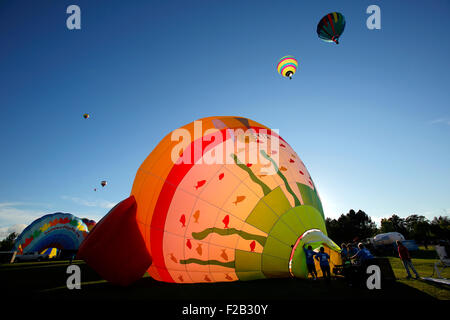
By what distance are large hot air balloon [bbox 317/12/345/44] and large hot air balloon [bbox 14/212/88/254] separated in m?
31.0

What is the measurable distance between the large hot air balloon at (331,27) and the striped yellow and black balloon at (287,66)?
9.69 feet

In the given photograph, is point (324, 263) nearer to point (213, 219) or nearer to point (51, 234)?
point (213, 219)

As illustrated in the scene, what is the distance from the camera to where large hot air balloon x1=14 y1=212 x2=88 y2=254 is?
22297mm

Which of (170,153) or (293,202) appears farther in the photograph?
(170,153)

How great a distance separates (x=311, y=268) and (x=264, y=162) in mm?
3118

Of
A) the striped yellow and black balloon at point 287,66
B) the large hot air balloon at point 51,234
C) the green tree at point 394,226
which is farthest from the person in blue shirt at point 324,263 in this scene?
the green tree at point 394,226

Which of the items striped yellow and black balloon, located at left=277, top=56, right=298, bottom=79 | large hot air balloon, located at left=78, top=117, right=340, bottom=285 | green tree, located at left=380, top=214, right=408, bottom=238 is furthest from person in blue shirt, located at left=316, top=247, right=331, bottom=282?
green tree, located at left=380, top=214, right=408, bottom=238

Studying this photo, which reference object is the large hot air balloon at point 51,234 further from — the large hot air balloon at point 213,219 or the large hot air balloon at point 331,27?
the large hot air balloon at point 331,27

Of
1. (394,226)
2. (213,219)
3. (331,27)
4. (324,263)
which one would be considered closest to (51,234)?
(213,219)

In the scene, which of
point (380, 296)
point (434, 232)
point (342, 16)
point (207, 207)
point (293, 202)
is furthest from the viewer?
point (434, 232)

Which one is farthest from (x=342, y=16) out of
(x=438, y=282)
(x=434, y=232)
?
(x=434, y=232)

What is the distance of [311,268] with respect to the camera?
5793 millimetres

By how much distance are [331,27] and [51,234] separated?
32922 millimetres
